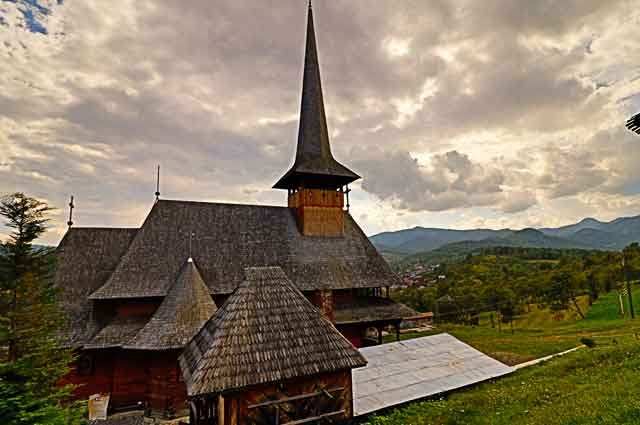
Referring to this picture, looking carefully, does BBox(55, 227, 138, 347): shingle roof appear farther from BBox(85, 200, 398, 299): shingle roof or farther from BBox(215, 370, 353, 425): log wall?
BBox(215, 370, 353, 425): log wall

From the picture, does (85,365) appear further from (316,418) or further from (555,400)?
(555,400)

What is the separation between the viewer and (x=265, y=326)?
19.1 feet

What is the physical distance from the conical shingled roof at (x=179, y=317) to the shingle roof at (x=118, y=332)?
65 centimetres

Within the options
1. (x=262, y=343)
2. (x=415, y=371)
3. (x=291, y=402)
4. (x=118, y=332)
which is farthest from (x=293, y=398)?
(x=118, y=332)

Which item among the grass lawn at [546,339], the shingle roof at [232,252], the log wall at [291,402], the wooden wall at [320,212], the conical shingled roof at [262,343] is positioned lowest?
the grass lawn at [546,339]

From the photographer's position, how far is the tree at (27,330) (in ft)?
17.8

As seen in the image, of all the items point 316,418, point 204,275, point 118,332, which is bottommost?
point 316,418

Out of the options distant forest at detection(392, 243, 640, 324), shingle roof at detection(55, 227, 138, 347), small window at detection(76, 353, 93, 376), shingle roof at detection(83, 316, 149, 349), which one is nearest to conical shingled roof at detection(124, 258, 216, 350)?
shingle roof at detection(83, 316, 149, 349)

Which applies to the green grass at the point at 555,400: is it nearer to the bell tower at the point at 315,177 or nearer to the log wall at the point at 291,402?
the log wall at the point at 291,402

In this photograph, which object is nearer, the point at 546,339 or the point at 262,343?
the point at 262,343

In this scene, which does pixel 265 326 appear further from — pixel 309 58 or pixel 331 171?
pixel 309 58

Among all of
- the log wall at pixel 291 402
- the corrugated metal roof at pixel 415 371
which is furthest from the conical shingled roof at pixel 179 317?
the corrugated metal roof at pixel 415 371

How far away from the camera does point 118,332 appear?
36.2 ft

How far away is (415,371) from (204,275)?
853cm
